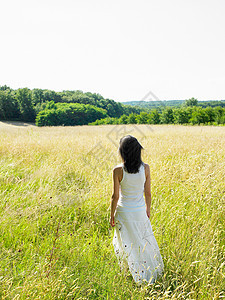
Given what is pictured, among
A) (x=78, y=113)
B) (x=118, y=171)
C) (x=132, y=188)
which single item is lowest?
(x=132, y=188)

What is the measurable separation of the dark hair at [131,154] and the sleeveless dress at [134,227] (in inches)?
Answer: 2.3

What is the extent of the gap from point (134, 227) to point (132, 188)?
42 centimetres

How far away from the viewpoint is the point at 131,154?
2.18m

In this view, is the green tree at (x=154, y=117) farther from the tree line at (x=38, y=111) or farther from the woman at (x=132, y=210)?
the woman at (x=132, y=210)

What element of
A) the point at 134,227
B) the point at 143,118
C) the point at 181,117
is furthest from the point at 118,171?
the point at 143,118

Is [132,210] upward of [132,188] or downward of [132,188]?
downward

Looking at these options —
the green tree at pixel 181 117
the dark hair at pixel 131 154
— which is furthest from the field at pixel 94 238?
the green tree at pixel 181 117

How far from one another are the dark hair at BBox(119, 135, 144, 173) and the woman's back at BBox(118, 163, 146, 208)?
0.06 m

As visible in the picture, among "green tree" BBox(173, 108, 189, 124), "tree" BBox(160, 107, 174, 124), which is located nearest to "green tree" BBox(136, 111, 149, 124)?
"tree" BBox(160, 107, 174, 124)

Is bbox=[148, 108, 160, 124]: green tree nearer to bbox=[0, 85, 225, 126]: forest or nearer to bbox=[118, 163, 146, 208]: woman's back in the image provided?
bbox=[0, 85, 225, 126]: forest

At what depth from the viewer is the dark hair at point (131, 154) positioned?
2184mm

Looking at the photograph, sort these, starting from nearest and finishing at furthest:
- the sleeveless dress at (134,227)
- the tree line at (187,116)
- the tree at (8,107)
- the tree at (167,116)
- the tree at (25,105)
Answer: the sleeveless dress at (134,227)
the tree line at (187,116)
the tree at (167,116)
the tree at (8,107)
the tree at (25,105)

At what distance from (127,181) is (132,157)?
27 cm

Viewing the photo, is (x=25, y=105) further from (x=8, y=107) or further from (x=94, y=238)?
(x=94, y=238)
